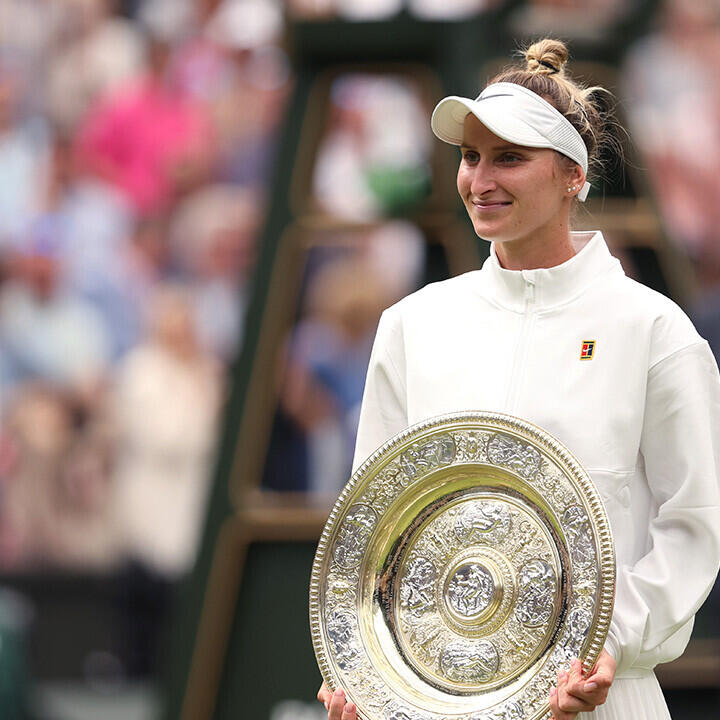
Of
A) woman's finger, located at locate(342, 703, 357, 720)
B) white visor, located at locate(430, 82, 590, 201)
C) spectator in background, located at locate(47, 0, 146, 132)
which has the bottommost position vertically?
woman's finger, located at locate(342, 703, 357, 720)

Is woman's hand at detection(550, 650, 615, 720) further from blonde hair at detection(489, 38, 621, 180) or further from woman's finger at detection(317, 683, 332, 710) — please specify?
blonde hair at detection(489, 38, 621, 180)

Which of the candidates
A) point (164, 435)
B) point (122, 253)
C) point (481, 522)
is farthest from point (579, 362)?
point (122, 253)

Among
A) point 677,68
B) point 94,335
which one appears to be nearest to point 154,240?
point 94,335

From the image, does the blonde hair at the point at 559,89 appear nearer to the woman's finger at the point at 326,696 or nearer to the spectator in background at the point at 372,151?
the woman's finger at the point at 326,696

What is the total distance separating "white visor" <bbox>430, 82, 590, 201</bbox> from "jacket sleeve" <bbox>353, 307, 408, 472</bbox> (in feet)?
1.01

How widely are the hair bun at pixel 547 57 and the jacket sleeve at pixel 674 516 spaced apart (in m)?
0.44

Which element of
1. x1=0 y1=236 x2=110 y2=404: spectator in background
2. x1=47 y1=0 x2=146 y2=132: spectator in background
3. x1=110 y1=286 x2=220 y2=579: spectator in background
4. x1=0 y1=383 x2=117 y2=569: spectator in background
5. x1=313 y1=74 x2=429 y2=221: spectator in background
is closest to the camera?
x1=313 y1=74 x2=429 y2=221: spectator in background

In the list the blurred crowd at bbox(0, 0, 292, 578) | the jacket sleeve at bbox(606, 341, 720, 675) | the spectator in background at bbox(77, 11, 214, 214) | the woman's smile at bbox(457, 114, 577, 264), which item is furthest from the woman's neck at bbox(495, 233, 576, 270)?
the spectator in background at bbox(77, 11, 214, 214)

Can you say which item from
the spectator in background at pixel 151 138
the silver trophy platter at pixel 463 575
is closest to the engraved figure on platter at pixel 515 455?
the silver trophy platter at pixel 463 575

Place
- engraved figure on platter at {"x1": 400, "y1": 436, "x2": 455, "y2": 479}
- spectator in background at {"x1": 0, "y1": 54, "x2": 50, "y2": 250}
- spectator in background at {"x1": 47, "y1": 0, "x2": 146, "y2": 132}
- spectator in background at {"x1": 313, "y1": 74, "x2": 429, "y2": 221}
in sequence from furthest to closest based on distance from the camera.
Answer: spectator in background at {"x1": 47, "y1": 0, "x2": 146, "y2": 132} < spectator in background at {"x1": 0, "y1": 54, "x2": 50, "y2": 250} < spectator in background at {"x1": 313, "y1": 74, "x2": 429, "y2": 221} < engraved figure on platter at {"x1": 400, "y1": 436, "x2": 455, "y2": 479}

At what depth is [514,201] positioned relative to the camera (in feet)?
6.65

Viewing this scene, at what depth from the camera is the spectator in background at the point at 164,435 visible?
6586 mm

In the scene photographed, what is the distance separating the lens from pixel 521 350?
80.0 inches

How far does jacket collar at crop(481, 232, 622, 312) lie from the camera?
2057 mm
